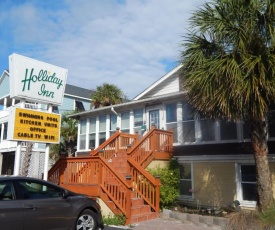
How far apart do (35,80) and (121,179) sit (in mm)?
4493

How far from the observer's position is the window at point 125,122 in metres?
17.8

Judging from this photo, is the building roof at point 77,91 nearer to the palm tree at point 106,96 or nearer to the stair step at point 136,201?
the palm tree at point 106,96

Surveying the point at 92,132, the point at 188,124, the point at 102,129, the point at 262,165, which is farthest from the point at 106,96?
the point at 262,165

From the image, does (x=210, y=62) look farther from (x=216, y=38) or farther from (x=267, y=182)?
(x=267, y=182)

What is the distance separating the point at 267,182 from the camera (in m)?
9.04

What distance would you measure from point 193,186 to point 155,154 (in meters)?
2.06

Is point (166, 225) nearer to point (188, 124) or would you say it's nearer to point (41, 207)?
point (41, 207)

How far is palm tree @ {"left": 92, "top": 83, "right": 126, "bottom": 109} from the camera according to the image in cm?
2378

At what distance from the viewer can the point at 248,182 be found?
11.9 m

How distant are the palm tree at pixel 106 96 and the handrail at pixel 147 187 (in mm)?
12619

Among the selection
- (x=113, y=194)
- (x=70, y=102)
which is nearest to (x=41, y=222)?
(x=113, y=194)

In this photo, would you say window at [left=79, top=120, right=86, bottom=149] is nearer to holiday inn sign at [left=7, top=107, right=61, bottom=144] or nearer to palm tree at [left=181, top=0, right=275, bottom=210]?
holiday inn sign at [left=7, top=107, right=61, bottom=144]

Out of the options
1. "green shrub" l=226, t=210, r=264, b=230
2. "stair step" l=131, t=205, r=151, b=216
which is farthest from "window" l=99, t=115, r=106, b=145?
"green shrub" l=226, t=210, r=264, b=230

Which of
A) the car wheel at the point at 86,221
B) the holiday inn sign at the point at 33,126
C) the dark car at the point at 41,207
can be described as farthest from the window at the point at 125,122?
the car wheel at the point at 86,221
